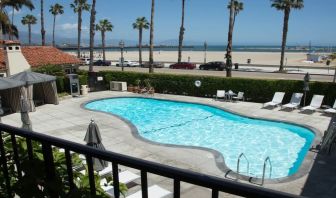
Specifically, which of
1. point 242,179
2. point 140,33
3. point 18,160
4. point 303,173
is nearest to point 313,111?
point 303,173

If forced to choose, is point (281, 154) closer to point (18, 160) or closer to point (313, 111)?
point (313, 111)

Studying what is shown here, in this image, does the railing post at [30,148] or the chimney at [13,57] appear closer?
the railing post at [30,148]

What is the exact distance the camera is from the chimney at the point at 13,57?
920 inches

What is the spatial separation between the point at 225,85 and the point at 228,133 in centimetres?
810

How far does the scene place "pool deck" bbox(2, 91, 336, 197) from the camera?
9.37m

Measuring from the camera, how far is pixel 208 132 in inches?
677

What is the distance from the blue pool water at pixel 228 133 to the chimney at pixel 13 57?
6.77 metres

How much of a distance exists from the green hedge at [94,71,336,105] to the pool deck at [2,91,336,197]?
108 centimetres

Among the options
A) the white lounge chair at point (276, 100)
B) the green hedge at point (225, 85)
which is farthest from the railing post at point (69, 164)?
the green hedge at point (225, 85)

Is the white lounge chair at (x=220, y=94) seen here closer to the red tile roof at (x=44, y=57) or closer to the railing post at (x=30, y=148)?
the red tile roof at (x=44, y=57)

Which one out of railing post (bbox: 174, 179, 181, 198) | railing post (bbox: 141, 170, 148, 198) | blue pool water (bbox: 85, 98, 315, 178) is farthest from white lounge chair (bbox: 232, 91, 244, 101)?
railing post (bbox: 174, 179, 181, 198)

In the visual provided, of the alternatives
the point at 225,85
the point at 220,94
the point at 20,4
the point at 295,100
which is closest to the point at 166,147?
the point at 295,100

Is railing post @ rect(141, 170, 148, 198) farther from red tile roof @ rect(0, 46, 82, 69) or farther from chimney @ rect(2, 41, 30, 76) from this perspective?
red tile roof @ rect(0, 46, 82, 69)

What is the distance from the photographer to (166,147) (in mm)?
13109
